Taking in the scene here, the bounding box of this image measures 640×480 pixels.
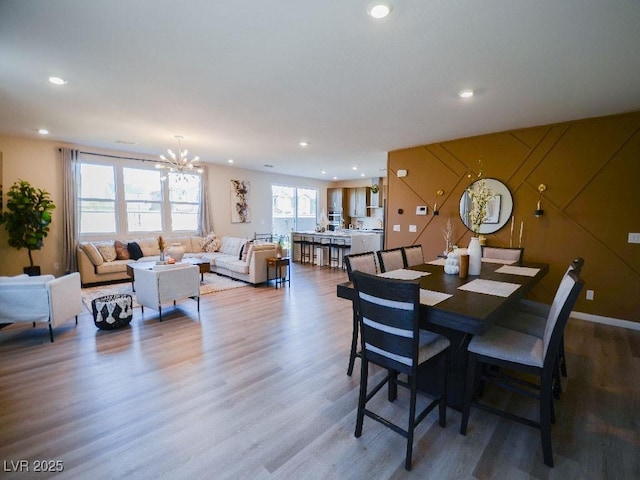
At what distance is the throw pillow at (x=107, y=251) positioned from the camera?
18.7 feet

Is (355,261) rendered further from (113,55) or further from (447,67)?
(113,55)

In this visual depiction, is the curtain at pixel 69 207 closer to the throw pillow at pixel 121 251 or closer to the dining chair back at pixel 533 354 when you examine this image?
the throw pillow at pixel 121 251

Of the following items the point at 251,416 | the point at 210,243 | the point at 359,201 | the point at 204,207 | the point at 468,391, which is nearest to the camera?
the point at 468,391

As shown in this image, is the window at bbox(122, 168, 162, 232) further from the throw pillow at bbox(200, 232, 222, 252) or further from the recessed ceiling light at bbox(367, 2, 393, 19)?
the recessed ceiling light at bbox(367, 2, 393, 19)

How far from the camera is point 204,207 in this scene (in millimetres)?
7531

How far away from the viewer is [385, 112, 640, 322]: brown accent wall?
11.9 ft

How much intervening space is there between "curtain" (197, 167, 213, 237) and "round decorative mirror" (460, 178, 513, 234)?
603cm

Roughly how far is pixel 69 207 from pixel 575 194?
8.48 m

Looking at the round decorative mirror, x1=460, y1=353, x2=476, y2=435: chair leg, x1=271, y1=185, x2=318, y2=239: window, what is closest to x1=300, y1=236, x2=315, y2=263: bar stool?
x1=271, y1=185, x2=318, y2=239: window

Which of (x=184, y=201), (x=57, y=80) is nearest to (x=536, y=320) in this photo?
(x=57, y=80)

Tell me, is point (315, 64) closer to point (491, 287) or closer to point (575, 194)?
point (491, 287)

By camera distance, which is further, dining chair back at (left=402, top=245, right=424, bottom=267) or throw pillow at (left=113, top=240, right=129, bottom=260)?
throw pillow at (left=113, top=240, right=129, bottom=260)

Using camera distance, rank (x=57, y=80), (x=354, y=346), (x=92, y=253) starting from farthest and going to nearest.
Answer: (x=92, y=253), (x=57, y=80), (x=354, y=346)

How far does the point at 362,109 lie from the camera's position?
359cm
